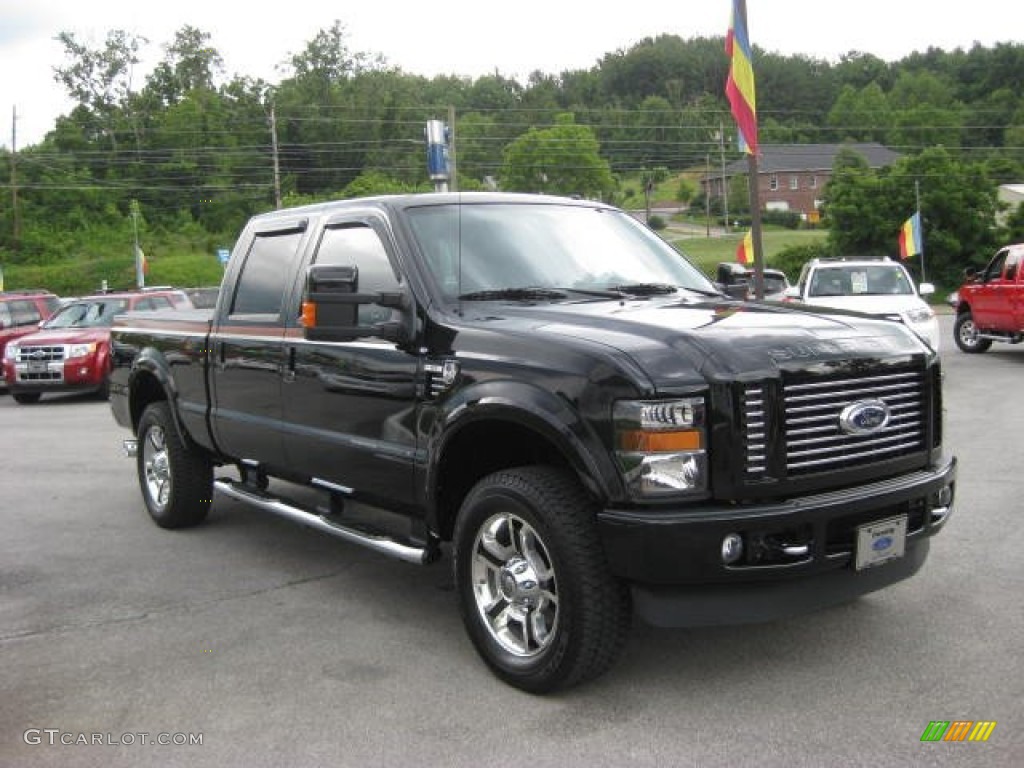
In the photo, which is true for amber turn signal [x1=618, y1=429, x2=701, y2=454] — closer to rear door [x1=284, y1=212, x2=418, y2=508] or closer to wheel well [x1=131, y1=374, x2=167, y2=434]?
rear door [x1=284, y1=212, x2=418, y2=508]

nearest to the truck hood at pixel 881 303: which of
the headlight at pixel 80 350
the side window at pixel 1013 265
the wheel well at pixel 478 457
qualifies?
the side window at pixel 1013 265

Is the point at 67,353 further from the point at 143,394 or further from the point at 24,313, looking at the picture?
the point at 143,394

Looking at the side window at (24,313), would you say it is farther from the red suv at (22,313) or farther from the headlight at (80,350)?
the headlight at (80,350)

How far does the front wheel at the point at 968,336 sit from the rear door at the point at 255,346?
1614 cm

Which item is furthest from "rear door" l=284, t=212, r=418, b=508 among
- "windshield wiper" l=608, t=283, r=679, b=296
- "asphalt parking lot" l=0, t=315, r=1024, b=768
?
"windshield wiper" l=608, t=283, r=679, b=296

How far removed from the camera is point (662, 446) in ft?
11.3

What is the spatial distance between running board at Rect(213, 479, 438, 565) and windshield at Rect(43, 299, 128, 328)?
11.1 meters

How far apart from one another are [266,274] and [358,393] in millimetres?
1385

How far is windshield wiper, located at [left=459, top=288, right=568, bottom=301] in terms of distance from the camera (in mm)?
4492

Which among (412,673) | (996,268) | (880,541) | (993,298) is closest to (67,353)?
(412,673)

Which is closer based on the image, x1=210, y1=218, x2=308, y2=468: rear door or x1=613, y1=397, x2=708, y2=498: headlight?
x1=613, y1=397, x2=708, y2=498: headlight

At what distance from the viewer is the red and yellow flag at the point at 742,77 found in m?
12.7

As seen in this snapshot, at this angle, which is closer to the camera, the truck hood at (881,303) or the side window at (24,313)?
the truck hood at (881,303)

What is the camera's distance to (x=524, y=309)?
14.2 ft
